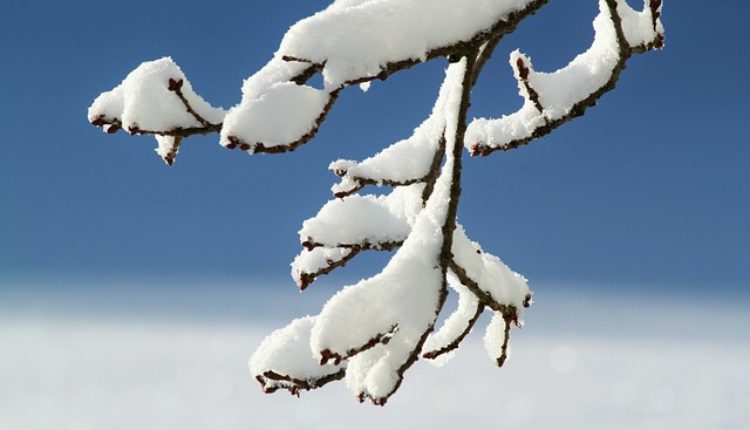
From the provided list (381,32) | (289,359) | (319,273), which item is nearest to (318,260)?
(319,273)

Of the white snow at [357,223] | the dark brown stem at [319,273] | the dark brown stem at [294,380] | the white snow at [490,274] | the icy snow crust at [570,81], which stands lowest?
the dark brown stem at [294,380]

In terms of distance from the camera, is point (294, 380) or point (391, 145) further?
point (391, 145)

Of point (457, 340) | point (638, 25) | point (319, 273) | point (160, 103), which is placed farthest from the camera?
point (638, 25)

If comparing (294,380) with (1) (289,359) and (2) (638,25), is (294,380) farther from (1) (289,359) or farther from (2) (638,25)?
(2) (638,25)

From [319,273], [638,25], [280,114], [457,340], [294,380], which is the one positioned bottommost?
[294,380]

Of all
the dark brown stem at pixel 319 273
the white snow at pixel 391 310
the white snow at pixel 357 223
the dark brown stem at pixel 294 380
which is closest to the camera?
the white snow at pixel 391 310

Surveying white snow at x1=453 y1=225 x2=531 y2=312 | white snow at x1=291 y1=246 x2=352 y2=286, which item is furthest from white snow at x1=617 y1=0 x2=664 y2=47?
white snow at x1=291 y1=246 x2=352 y2=286

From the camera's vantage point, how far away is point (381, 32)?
2.21m

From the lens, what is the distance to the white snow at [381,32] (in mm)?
2137

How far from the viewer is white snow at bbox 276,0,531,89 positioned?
7.01 feet

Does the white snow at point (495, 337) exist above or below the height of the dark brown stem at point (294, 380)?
above

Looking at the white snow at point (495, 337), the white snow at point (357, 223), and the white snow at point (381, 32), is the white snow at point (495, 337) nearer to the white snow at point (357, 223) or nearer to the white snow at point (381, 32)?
the white snow at point (357, 223)

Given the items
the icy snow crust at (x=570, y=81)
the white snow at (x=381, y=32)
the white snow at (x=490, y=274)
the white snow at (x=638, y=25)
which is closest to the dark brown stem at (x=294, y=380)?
the white snow at (x=490, y=274)

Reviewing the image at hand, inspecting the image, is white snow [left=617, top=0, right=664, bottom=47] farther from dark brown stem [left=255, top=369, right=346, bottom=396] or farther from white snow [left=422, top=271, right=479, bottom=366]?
dark brown stem [left=255, top=369, right=346, bottom=396]
